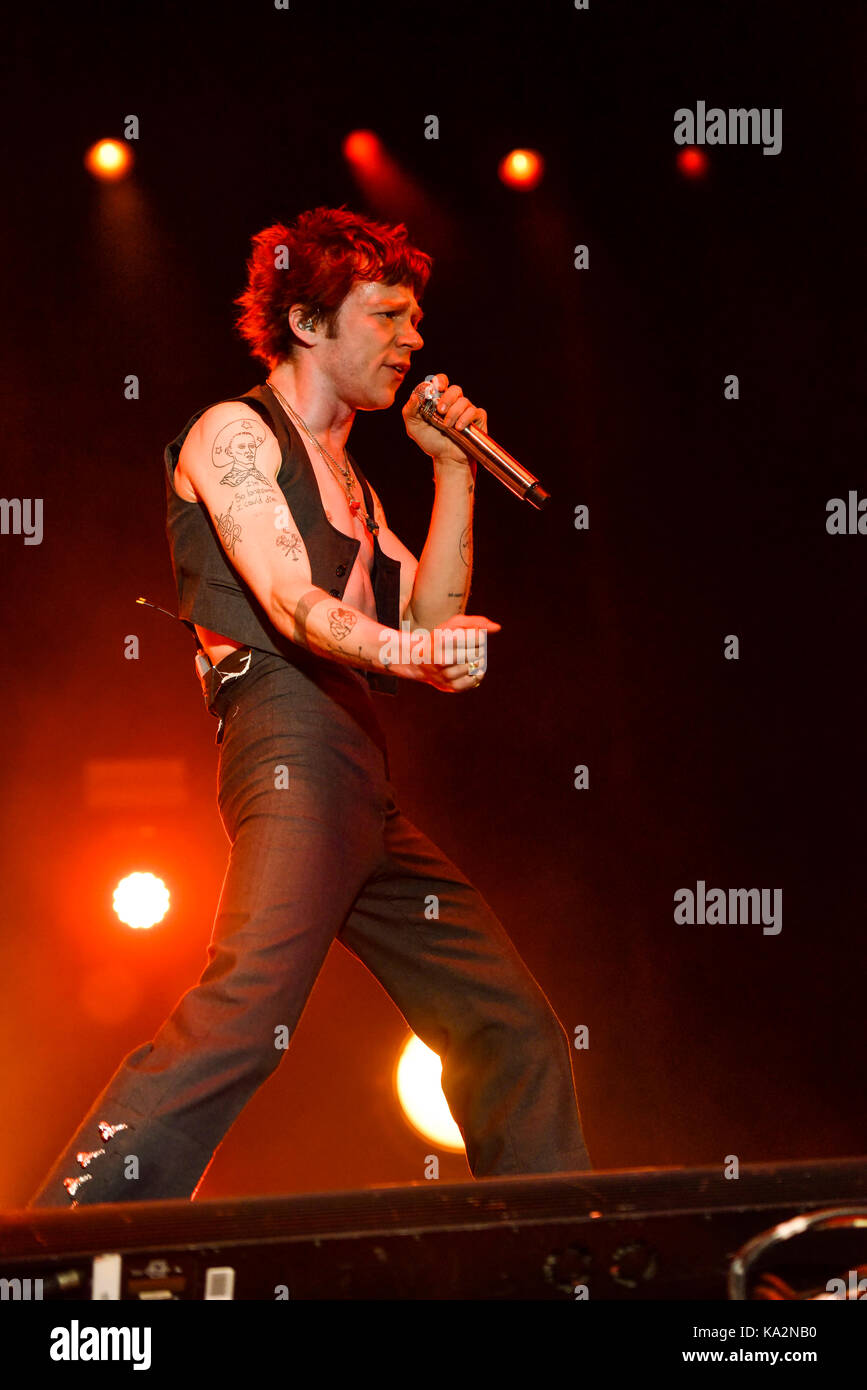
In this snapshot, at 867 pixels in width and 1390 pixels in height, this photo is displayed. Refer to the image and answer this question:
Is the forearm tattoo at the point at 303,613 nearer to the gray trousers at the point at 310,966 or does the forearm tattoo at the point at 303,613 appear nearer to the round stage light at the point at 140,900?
the gray trousers at the point at 310,966

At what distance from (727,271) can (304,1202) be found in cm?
289

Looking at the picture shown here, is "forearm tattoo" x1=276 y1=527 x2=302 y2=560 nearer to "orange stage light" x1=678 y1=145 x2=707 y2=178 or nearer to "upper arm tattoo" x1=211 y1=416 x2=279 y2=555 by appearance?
"upper arm tattoo" x1=211 y1=416 x2=279 y2=555

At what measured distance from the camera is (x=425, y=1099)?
10.6 feet

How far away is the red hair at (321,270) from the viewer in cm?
215

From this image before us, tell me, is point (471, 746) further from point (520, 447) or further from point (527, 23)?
point (527, 23)

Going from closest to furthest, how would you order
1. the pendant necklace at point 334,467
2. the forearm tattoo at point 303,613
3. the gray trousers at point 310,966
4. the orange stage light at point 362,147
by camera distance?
the gray trousers at point 310,966
the forearm tattoo at point 303,613
the pendant necklace at point 334,467
the orange stage light at point 362,147

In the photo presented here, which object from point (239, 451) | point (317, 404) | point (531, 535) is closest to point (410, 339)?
point (317, 404)

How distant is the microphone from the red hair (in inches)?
8.6

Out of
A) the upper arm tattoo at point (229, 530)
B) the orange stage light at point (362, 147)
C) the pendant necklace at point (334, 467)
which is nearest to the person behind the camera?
the upper arm tattoo at point (229, 530)

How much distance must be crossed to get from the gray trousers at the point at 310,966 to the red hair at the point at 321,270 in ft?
2.14

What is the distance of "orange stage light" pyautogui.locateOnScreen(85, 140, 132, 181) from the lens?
3219 mm

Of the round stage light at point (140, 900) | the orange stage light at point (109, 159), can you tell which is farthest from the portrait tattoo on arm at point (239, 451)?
the orange stage light at point (109, 159)

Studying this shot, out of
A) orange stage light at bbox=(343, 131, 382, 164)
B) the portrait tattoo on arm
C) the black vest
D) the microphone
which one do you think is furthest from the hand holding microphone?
orange stage light at bbox=(343, 131, 382, 164)

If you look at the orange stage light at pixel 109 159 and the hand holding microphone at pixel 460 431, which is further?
the orange stage light at pixel 109 159
